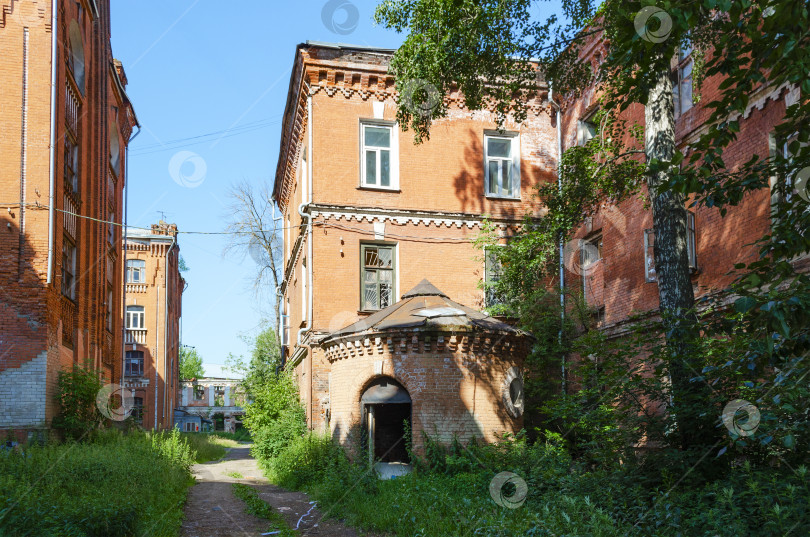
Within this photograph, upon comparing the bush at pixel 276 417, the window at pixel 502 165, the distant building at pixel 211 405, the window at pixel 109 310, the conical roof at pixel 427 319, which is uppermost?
the window at pixel 502 165

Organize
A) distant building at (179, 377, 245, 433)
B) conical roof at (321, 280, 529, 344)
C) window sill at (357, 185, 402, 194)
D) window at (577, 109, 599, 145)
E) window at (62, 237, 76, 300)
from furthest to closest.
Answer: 1. distant building at (179, 377, 245, 433)
2. window at (577, 109, 599, 145)
3. window sill at (357, 185, 402, 194)
4. window at (62, 237, 76, 300)
5. conical roof at (321, 280, 529, 344)

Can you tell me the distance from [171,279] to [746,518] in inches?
1765

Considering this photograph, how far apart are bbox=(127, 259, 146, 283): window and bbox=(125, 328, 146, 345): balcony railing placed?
10.1 feet

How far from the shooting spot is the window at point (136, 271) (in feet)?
144

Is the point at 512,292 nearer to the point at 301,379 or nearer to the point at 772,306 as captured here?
the point at 301,379

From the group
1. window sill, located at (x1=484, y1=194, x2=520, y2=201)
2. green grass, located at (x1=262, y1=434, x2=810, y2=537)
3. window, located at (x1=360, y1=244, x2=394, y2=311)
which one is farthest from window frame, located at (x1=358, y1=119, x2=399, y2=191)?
green grass, located at (x1=262, y1=434, x2=810, y2=537)

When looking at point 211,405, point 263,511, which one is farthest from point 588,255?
point 211,405

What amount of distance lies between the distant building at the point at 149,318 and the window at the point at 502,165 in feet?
89.3

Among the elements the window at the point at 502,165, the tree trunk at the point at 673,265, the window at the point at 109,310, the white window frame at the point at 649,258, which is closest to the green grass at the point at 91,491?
the tree trunk at the point at 673,265

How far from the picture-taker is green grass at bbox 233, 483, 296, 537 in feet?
37.3

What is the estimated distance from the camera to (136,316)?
43.8 m

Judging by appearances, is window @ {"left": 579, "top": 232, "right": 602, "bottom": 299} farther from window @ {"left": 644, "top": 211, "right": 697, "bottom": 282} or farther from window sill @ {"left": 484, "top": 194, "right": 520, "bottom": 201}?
window @ {"left": 644, "top": 211, "right": 697, "bottom": 282}

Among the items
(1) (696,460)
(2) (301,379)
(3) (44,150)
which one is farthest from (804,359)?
(2) (301,379)

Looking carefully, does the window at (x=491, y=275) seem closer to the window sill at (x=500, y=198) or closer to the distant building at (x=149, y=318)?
the window sill at (x=500, y=198)
